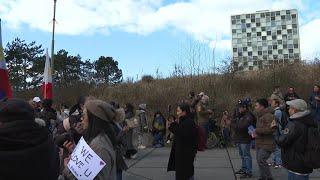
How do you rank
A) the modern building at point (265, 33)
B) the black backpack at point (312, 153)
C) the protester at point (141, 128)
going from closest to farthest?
the black backpack at point (312, 153) → the protester at point (141, 128) → the modern building at point (265, 33)

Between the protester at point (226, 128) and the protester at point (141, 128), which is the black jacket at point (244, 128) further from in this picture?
the protester at point (141, 128)

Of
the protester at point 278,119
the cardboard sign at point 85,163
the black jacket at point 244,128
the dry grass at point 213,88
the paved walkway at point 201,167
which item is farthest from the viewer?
the dry grass at point 213,88

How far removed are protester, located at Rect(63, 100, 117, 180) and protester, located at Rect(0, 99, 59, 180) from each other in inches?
33.9

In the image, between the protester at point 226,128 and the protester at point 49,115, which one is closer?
the protester at point 49,115

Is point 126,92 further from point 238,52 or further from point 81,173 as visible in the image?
point 81,173

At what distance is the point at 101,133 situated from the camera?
459cm

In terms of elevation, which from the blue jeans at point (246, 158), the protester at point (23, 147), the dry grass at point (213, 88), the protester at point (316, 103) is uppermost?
A: the dry grass at point (213, 88)

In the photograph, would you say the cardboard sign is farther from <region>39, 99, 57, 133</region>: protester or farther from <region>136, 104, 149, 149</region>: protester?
<region>136, 104, 149, 149</region>: protester

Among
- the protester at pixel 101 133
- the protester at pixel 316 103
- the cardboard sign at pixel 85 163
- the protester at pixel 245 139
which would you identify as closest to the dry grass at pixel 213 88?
the protester at pixel 316 103

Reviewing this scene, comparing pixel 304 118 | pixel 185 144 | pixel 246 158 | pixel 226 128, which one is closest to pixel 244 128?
pixel 246 158

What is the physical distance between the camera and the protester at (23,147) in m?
3.33

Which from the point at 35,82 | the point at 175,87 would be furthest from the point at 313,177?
the point at 35,82

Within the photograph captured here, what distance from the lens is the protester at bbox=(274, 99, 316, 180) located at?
736 centimetres

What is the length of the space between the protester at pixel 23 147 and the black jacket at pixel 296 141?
4532 mm
